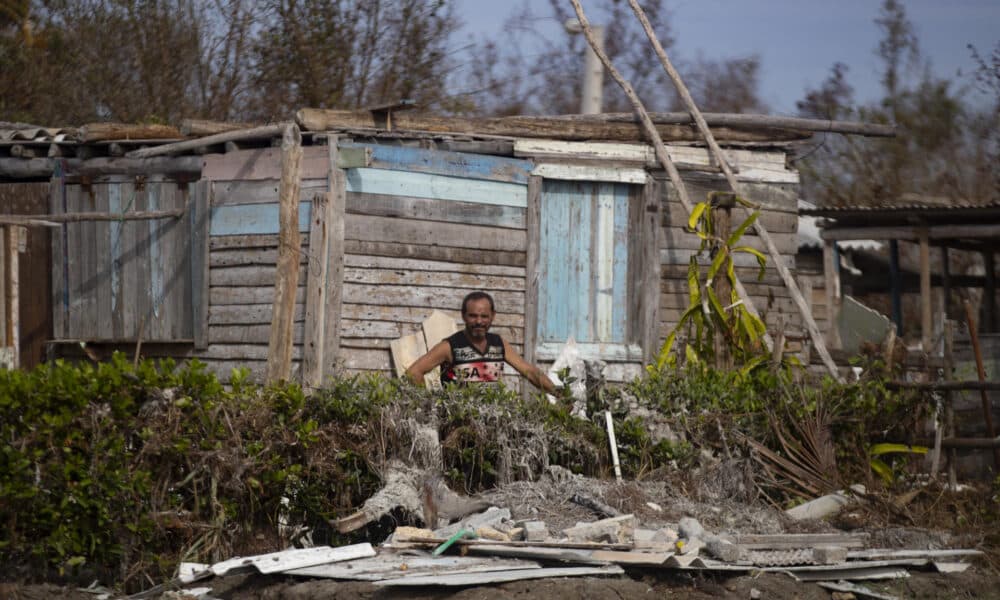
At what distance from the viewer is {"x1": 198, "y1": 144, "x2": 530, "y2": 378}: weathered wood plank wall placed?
10336mm

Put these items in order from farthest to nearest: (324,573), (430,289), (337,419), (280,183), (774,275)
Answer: (774,275) < (430,289) < (280,183) < (337,419) < (324,573)

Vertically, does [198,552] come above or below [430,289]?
below

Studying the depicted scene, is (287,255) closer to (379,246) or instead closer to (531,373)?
(379,246)

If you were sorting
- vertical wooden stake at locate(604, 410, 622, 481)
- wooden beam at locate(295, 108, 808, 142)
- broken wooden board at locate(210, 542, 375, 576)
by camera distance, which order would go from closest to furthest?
broken wooden board at locate(210, 542, 375, 576)
vertical wooden stake at locate(604, 410, 622, 481)
wooden beam at locate(295, 108, 808, 142)

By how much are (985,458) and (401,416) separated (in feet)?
14.5

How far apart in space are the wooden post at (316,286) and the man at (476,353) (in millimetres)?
2199

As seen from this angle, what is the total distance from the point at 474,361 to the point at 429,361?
1.14 feet

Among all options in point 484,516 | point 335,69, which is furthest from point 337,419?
point 335,69

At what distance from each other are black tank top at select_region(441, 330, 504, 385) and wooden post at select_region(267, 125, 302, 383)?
1.86 meters

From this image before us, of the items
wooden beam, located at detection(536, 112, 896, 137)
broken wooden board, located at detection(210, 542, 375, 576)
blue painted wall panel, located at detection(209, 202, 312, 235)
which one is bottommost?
broken wooden board, located at detection(210, 542, 375, 576)

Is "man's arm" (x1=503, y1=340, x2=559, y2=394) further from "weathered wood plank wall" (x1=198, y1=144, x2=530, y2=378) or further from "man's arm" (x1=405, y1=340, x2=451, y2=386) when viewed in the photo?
"weathered wood plank wall" (x1=198, y1=144, x2=530, y2=378)

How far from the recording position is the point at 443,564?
5.75 m

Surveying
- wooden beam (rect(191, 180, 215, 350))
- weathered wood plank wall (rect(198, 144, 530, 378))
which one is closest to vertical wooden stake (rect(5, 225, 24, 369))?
wooden beam (rect(191, 180, 215, 350))

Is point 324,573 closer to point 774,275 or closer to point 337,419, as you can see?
point 337,419
